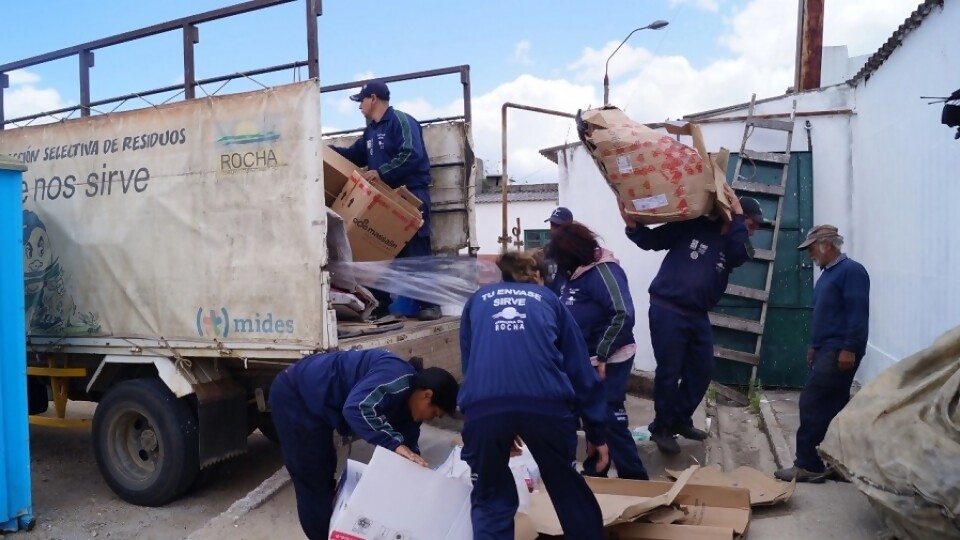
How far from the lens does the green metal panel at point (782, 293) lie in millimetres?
7203

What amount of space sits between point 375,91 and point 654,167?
2.24 meters

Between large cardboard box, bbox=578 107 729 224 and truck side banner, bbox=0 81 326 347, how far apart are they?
5.30 feet

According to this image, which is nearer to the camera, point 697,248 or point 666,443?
point 697,248

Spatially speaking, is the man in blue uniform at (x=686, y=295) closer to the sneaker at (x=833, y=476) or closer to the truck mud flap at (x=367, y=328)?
the sneaker at (x=833, y=476)

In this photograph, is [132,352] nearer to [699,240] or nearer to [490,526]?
[490,526]

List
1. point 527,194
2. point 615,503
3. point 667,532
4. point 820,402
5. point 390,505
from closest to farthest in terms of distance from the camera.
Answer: point 390,505 < point 667,532 < point 615,503 < point 820,402 < point 527,194

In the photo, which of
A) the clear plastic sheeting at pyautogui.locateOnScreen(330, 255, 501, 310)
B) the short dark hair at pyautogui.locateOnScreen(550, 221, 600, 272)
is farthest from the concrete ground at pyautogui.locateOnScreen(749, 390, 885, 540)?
the clear plastic sheeting at pyautogui.locateOnScreen(330, 255, 501, 310)

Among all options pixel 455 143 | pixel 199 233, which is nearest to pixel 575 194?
pixel 455 143

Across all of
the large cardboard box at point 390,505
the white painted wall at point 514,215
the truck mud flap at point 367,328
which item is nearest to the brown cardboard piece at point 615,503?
the large cardboard box at point 390,505

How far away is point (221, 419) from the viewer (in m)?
5.04

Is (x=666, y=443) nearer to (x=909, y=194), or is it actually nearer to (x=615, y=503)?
(x=615, y=503)

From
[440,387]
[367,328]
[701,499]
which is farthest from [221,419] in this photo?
[701,499]

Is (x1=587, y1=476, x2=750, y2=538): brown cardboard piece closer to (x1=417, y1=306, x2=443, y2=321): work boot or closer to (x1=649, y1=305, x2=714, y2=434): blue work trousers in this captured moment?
(x1=649, y1=305, x2=714, y2=434): blue work trousers

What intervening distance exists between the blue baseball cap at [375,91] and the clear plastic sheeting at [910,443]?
3715 mm
